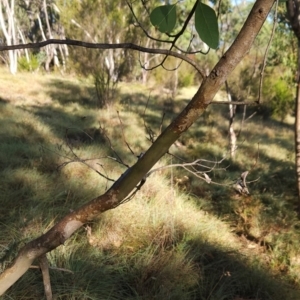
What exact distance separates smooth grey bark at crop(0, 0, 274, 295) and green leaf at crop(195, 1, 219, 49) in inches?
1.6

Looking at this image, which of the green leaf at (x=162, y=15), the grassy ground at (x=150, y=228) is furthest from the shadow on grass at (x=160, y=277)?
the green leaf at (x=162, y=15)

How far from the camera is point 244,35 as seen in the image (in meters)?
0.45

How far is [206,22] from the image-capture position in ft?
1.59

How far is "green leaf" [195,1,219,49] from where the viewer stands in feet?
1.59

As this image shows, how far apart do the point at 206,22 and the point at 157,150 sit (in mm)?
228

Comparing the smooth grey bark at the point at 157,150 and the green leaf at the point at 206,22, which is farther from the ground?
the green leaf at the point at 206,22

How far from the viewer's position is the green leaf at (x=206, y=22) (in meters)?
0.49

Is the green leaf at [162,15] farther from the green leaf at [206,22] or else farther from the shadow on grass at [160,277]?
the shadow on grass at [160,277]

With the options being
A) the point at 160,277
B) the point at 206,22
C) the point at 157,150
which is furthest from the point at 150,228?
the point at 206,22

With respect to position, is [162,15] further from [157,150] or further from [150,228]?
[150,228]

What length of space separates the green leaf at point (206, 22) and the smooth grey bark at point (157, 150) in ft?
0.14

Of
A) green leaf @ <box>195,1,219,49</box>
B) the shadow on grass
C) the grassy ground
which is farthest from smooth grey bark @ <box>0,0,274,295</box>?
the shadow on grass

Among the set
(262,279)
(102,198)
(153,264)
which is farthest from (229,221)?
(102,198)

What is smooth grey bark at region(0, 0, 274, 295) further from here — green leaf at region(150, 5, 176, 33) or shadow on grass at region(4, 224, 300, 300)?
shadow on grass at region(4, 224, 300, 300)
